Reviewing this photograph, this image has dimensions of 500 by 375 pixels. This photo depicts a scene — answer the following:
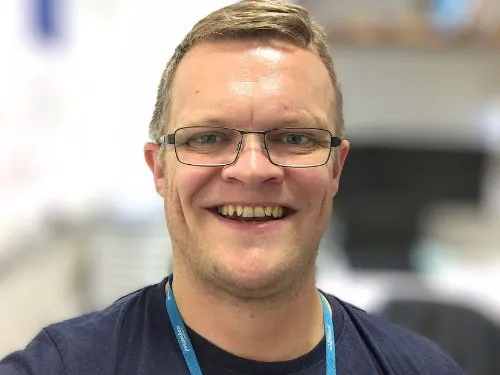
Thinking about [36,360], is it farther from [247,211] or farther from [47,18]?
[47,18]

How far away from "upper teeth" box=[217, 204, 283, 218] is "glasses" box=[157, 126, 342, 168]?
66mm

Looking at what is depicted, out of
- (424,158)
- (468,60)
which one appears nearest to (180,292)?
(424,158)

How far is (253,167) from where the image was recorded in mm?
850

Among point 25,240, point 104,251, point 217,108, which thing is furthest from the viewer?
point 104,251

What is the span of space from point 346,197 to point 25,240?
1728 millimetres

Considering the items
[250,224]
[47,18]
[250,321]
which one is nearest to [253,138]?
[250,224]

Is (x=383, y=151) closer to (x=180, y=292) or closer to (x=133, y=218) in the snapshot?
(x=133, y=218)

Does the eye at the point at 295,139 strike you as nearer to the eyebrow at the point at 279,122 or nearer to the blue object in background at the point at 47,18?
the eyebrow at the point at 279,122

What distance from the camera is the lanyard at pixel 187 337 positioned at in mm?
889

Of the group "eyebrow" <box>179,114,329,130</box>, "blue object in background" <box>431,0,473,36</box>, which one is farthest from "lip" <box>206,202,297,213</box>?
"blue object in background" <box>431,0,473,36</box>

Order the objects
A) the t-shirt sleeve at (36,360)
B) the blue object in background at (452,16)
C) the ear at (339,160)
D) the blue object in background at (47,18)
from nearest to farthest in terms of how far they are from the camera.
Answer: the t-shirt sleeve at (36,360), the ear at (339,160), the blue object in background at (47,18), the blue object in background at (452,16)

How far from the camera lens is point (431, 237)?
340cm

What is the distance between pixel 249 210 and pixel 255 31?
0.90 ft

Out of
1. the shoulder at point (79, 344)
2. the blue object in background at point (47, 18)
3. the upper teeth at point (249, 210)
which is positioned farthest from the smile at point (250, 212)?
the blue object in background at point (47, 18)
